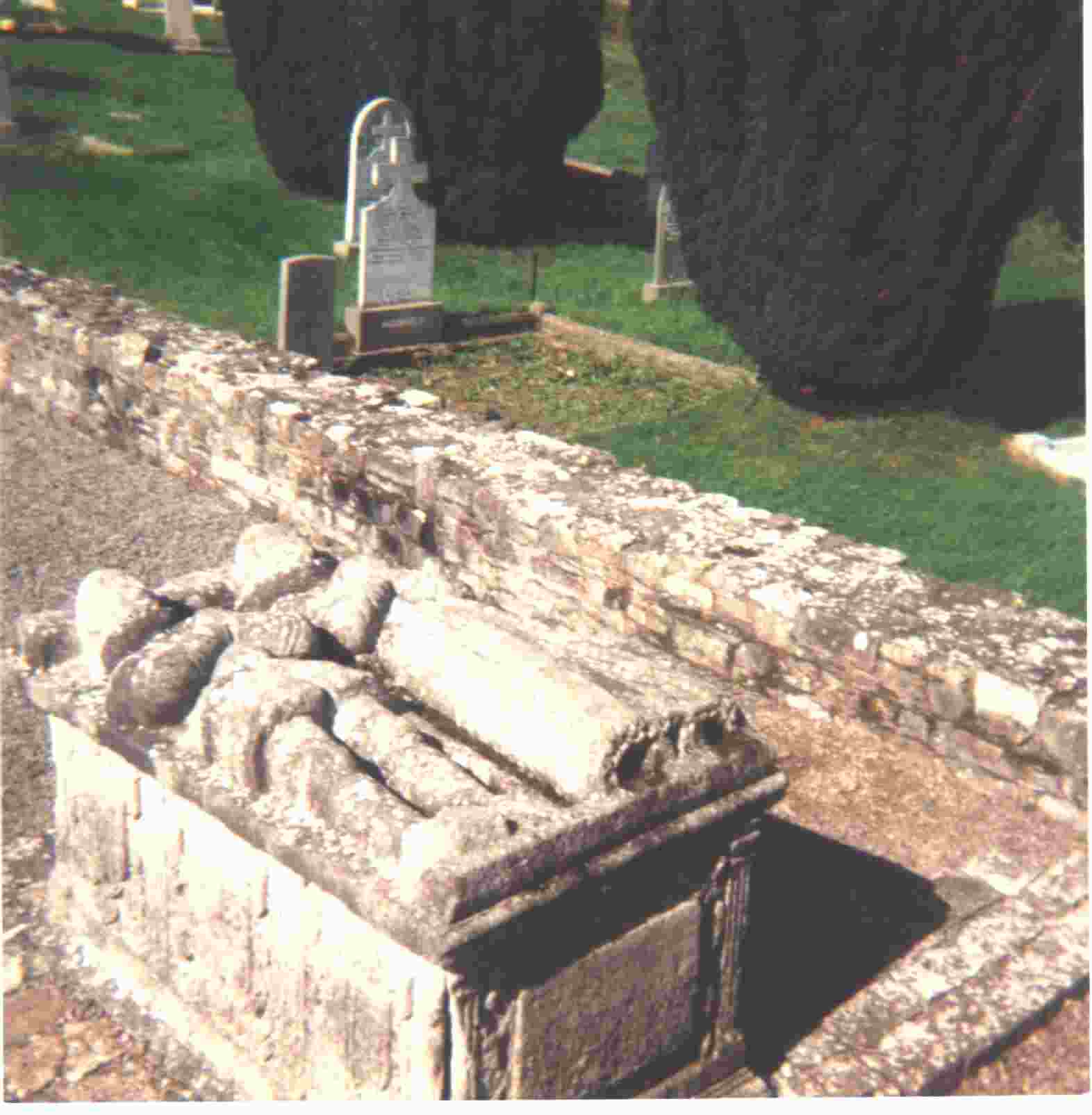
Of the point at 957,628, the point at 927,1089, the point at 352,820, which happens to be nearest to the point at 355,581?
the point at 352,820

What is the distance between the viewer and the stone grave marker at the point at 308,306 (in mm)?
9125

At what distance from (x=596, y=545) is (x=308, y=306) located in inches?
184

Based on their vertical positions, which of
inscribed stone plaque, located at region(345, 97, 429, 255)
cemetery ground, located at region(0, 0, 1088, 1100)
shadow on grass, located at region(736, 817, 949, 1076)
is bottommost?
shadow on grass, located at region(736, 817, 949, 1076)

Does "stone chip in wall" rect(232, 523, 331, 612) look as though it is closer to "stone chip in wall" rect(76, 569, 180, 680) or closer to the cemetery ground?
"stone chip in wall" rect(76, 569, 180, 680)

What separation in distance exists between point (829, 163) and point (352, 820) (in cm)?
684

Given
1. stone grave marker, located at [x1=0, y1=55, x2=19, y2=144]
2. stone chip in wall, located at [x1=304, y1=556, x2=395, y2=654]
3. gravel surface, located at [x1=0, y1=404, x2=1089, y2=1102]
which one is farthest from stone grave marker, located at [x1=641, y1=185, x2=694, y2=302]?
stone chip in wall, located at [x1=304, y1=556, x2=395, y2=654]

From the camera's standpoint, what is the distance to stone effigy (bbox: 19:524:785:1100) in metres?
2.76

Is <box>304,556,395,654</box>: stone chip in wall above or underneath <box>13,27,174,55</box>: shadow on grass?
underneath

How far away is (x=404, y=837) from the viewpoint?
107 inches

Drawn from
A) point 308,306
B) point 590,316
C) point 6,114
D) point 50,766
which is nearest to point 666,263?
point 590,316

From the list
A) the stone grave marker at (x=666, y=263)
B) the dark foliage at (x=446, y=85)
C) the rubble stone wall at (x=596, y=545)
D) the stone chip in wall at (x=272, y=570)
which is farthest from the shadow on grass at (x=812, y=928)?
the dark foliage at (x=446, y=85)

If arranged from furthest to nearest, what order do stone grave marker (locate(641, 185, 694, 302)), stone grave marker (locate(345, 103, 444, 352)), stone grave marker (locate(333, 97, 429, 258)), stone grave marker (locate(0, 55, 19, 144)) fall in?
1. stone grave marker (locate(0, 55, 19, 144))
2. stone grave marker (locate(641, 185, 694, 302))
3. stone grave marker (locate(333, 97, 429, 258))
4. stone grave marker (locate(345, 103, 444, 352))

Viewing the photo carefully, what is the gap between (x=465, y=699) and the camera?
3199 mm

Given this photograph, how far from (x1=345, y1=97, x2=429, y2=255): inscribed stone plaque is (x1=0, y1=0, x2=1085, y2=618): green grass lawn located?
861mm
